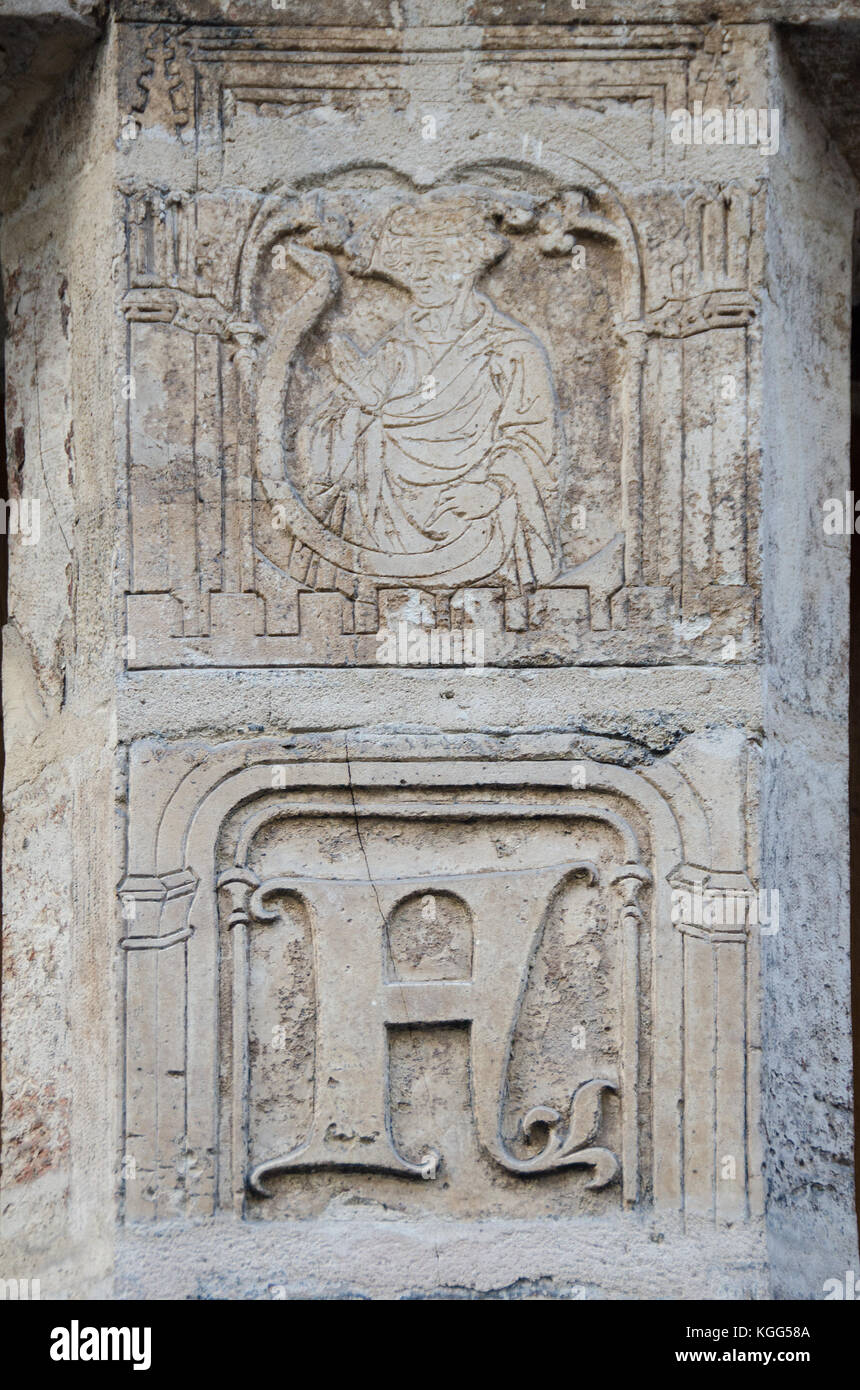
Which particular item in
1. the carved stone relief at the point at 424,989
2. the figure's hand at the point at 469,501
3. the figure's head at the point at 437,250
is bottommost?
the carved stone relief at the point at 424,989

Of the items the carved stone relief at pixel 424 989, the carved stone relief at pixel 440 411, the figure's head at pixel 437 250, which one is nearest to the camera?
the carved stone relief at pixel 424 989

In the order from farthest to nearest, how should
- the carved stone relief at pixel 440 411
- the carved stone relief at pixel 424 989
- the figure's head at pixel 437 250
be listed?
the figure's head at pixel 437 250, the carved stone relief at pixel 440 411, the carved stone relief at pixel 424 989

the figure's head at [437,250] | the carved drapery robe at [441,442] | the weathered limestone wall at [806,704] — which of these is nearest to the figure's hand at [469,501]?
the carved drapery robe at [441,442]

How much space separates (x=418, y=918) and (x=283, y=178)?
1.41 m

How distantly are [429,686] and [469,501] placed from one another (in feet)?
1.18

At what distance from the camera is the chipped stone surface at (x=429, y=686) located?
354cm

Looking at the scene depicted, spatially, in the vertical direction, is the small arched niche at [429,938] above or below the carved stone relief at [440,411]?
below

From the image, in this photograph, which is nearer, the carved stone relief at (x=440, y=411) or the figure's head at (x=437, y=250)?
the carved stone relief at (x=440, y=411)

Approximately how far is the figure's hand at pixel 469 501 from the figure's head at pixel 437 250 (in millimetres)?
369

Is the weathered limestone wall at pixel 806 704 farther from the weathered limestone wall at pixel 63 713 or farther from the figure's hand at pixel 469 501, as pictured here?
the weathered limestone wall at pixel 63 713

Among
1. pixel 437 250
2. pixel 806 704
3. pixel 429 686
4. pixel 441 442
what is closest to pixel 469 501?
pixel 441 442

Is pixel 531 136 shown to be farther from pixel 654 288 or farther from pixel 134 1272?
pixel 134 1272

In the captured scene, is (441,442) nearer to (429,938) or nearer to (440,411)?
(440,411)

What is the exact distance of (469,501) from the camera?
3.72 meters
